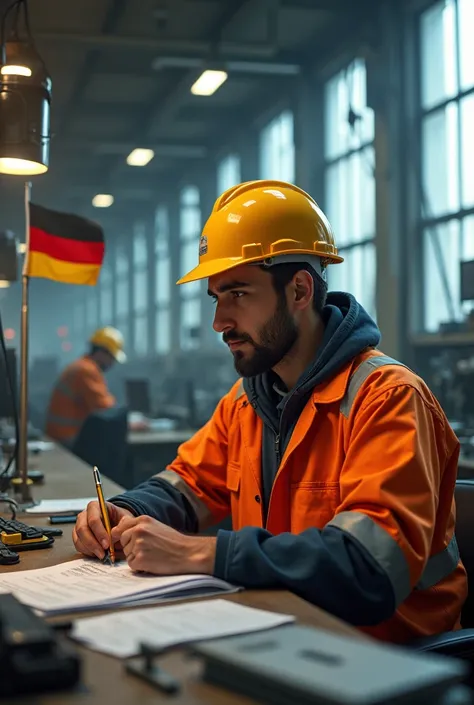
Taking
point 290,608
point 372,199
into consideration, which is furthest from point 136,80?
point 290,608

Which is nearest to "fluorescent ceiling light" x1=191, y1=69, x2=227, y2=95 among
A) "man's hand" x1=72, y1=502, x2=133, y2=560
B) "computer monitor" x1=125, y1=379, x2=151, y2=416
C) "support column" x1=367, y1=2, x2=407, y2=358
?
"support column" x1=367, y1=2, x2=407, y2=358

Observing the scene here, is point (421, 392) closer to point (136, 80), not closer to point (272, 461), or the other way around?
point (272, 461)

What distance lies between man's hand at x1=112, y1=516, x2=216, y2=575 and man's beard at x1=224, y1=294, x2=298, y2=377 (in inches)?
20.7

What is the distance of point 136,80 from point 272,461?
28.1 ft

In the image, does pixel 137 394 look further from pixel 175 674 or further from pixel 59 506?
pixel 175 674

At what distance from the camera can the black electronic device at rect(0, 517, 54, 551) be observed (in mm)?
1854

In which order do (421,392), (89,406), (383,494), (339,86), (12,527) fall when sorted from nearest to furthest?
1. (383,494)
2. (421,392)
3. (12,527)
4. (89,406)
5. (339,86)

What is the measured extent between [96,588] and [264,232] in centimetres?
91

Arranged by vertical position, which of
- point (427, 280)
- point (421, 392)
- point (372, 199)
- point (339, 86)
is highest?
point (339, 86)

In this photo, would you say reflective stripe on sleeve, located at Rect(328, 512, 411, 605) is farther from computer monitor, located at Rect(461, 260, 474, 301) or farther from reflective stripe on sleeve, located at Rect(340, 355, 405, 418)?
computer monitor, located at Rect(461, 260, 474, 301)

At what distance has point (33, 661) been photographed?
95 cm

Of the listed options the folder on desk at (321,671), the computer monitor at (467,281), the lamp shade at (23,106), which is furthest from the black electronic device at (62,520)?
the computer monitor at (467,281)

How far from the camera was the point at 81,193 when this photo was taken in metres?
15.1

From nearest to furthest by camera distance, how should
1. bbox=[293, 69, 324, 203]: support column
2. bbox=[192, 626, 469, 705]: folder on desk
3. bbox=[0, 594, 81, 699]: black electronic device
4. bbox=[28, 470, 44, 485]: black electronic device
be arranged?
1. bbox=[192, 626, 469, 705]: folder on desk
2. bbox=[0, 594, 81, 699]: black electronic device
3. bbox=[28, 470, 44, 485]: black electronic device
4. bbox=[293, 69, 324, 203]: support column
